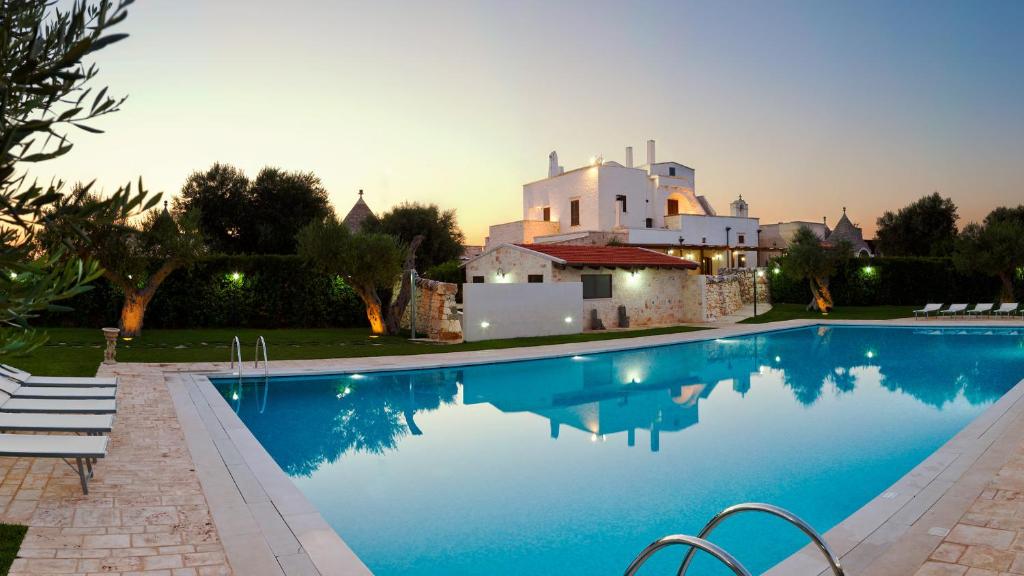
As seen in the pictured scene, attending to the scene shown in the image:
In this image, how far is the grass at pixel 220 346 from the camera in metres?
14.6

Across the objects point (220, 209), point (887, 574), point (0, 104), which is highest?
point (220, 209)

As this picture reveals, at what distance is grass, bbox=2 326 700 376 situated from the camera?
14617 mm

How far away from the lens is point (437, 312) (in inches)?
849

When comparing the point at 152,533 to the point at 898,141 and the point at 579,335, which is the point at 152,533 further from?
the point at 898,141

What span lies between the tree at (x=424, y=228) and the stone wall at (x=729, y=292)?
1800cm

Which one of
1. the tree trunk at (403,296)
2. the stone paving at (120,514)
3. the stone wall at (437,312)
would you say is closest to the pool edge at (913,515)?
the stone paving at (120,514)

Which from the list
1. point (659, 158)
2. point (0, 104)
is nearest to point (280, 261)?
point (0, 104)

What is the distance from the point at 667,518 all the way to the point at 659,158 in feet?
167

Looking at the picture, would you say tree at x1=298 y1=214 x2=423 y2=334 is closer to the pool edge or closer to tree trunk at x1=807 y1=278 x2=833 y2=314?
the pool edge

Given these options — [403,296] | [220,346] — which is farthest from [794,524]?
[403,296]

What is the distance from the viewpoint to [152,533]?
484 centimetres

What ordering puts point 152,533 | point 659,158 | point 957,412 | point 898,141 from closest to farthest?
point 152,533 < point 957,412 < point 898,141 < point 659,158

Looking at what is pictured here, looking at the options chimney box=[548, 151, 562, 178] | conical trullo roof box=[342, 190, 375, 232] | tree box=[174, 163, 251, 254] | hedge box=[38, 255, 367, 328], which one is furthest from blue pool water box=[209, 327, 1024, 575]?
Result: chimney box=[548, 151, 562, 178]

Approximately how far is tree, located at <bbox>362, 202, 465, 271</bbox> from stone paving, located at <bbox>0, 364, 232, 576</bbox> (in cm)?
3279
